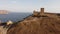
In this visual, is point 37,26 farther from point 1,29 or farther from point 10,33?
point 1,29

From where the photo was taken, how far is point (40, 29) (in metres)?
10.3

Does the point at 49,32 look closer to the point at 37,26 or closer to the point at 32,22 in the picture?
the point at 37,26

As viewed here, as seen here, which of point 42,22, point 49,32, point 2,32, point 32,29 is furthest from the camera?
point 2,32

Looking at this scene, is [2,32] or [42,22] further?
[2,32]

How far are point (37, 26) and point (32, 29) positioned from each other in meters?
0.53

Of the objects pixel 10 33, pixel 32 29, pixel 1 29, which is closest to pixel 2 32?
pixel 1 29

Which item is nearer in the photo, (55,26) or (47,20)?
(55,26)

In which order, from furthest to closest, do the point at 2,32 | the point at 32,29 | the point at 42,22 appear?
the point at 2,32
the point at 42,22
the point at 32,29

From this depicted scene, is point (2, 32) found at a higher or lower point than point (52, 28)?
lower

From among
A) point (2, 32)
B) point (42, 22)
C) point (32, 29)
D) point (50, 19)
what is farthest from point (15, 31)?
point (2, 32)

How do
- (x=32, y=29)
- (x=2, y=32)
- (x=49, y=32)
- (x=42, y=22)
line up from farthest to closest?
1. (x=2, y=32)
2. (x=42, y=22)
3. (x=32, y=29)
4. (x=49, y=32)

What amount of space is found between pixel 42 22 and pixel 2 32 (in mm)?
13765

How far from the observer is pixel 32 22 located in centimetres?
1130

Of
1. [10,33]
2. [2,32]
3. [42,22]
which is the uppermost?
[42,22]
